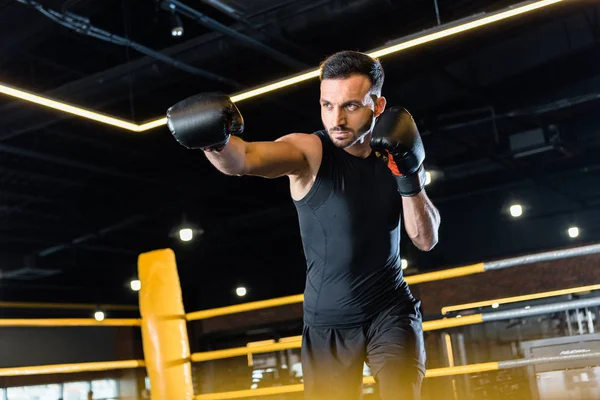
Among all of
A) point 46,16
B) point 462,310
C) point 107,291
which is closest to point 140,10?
point 46,16

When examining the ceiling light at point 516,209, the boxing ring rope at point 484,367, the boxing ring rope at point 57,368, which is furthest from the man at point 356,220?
the ceiling light at point 516,209

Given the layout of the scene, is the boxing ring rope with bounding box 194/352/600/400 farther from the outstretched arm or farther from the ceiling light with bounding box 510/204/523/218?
the ceiling light with bounding box 510/204/523/218

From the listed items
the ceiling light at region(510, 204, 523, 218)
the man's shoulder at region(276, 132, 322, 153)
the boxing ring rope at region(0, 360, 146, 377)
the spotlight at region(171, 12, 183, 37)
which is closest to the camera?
the man's shoulder at region(276, 132, 322, 153)

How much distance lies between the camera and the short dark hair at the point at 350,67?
198 cm

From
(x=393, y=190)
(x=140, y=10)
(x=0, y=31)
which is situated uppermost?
(x=140, y=10)

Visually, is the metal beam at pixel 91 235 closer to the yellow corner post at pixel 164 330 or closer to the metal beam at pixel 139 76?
the metal beam at pixel 139 76

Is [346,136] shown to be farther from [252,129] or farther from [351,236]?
[252,129]

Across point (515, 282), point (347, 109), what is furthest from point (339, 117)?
point (515, 282)

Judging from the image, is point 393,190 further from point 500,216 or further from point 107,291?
point 107,291

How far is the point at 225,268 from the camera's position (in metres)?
12.7

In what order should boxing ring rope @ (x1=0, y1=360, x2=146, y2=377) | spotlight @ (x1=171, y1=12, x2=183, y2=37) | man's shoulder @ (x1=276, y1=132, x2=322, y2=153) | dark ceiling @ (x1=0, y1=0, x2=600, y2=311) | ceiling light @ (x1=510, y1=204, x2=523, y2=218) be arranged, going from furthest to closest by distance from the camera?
ceiling light @ (x1=510, y1=204, x2=523, y2=218) < dark ceiling @ (x1=0, y1=0, x2=600, y2=311) < spotlight @ (x1=171, y1=12, x2=183, y2=37) < boxing ring rope @ (x1=0, y1=360, x2=146, y2=377) < man's shoulder @ (x1=276, y1=132, x2=322, y2=153)

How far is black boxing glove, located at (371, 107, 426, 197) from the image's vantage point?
1.88 meters

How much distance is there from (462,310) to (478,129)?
7.13 feet

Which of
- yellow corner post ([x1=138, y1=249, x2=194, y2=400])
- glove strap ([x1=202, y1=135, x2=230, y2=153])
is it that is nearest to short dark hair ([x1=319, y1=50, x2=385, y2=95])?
glove strap ([x1=202, y1=135, x2=230, y2=153])
